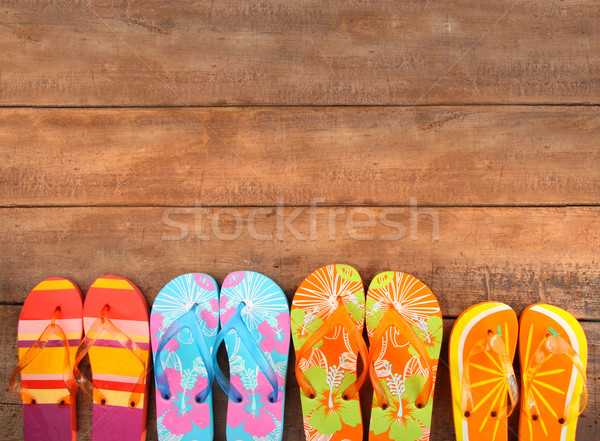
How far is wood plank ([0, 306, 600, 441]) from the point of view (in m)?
0.84

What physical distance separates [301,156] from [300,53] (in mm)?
264

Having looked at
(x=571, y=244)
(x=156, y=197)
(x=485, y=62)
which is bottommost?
(x=571, y=244)

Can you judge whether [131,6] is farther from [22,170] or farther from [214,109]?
[22,170]

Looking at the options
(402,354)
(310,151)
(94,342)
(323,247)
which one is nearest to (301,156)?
(310,151)

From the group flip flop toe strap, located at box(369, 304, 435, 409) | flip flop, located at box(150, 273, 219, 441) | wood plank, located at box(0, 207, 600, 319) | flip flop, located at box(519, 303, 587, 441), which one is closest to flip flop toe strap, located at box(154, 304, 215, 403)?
flip flop, located at box(150, 273, 219, 441)

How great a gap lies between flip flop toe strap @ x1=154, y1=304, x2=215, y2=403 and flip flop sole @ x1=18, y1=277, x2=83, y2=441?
24 cm

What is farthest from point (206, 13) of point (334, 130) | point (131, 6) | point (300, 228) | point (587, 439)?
point (587, 439)

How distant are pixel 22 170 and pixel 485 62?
1216 mm

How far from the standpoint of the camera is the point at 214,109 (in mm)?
907

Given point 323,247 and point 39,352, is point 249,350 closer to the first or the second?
point 323,247

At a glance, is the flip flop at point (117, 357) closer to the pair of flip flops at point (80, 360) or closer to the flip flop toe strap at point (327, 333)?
the pair of flip flops at point (80, 360)

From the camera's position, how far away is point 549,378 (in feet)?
2.71

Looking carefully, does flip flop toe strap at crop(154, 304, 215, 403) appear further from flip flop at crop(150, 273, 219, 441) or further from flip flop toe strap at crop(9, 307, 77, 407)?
flip flop toe strap at crop(9, 307, 77, 407)

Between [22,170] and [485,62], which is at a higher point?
[485,62]
